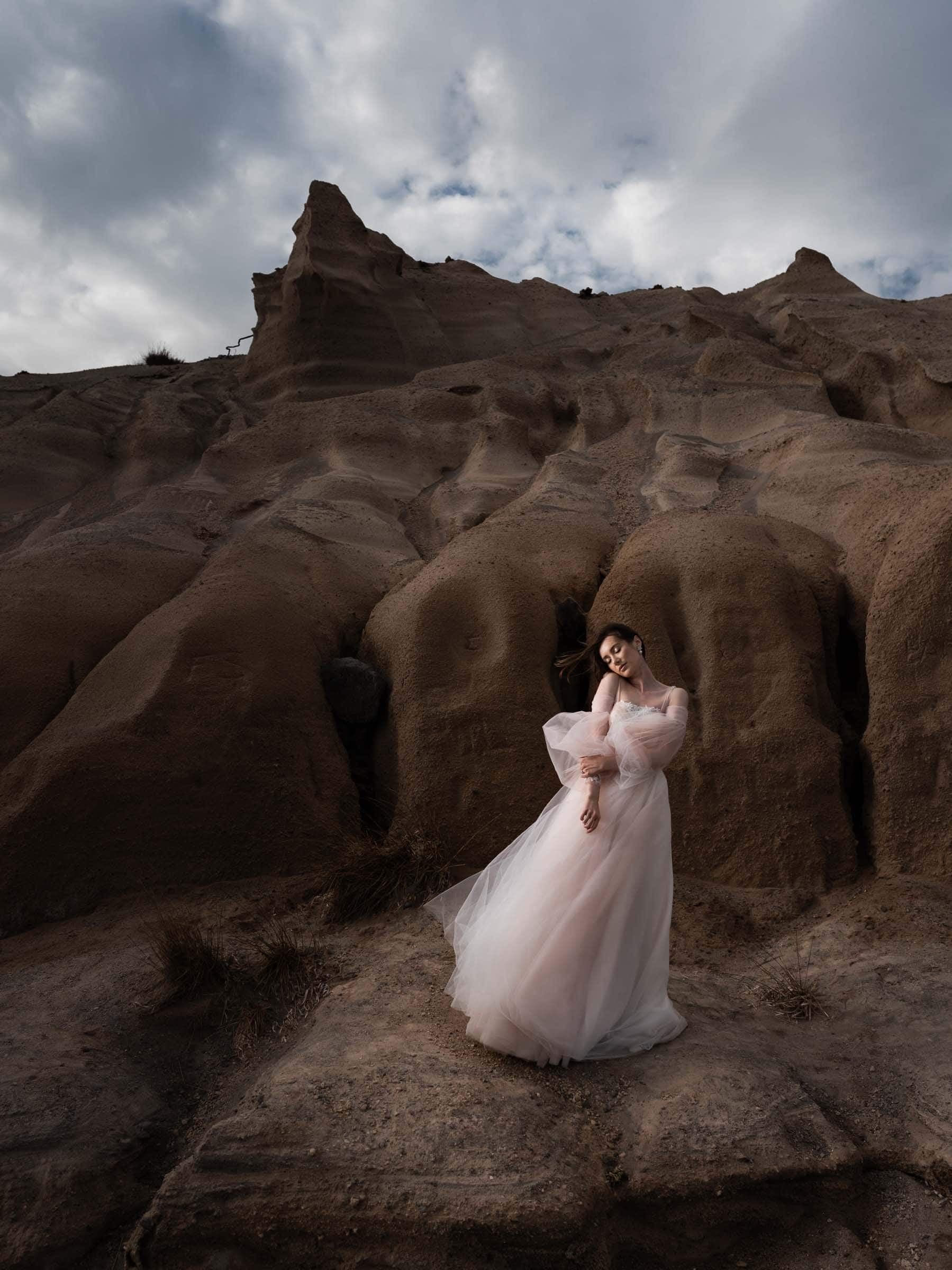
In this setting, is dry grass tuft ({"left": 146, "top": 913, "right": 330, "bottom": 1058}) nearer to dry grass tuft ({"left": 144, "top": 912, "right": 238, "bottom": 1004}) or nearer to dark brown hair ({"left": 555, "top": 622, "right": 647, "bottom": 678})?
dry grass tuft ({"left": 144, "top": 912, "right": 238, "bottom": 1004})

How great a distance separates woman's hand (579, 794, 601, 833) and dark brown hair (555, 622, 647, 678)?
60 cm

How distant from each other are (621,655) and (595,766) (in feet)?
1.65

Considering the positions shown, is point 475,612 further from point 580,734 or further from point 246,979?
point 246,979

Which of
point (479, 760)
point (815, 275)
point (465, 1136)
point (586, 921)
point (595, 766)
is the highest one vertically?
point (815, 275)

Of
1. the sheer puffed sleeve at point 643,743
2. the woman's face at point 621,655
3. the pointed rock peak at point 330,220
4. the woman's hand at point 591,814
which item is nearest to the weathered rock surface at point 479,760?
the woman's hand at point 591,814

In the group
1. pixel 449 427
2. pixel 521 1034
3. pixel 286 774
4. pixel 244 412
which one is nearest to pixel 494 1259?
pixel 521 1034

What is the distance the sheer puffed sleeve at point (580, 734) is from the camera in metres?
3.32

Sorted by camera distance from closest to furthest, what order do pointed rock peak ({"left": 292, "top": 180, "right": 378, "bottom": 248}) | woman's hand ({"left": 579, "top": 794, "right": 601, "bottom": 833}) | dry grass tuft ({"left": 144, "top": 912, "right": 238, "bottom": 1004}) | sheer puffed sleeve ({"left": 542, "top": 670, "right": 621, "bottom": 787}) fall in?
woman's hand ({"left": 579, "top": 794, "right": 601, "bottom": 833}) < sheer puffed sleeve ({"left": 542, "top": 670, "right": 621, "bottom": 787}) < dry grass tuft ({"left": 144, "top": 912, "right": 238, "bottom": 1004}) < pointed rock peak ({"left": 292, "top": 180, "right": 378, "bottom": 248})

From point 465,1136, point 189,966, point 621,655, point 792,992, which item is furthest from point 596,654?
point 189,966

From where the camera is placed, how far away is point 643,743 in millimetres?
3268

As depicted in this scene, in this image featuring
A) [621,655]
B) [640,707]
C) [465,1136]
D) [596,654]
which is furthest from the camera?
[596,654]

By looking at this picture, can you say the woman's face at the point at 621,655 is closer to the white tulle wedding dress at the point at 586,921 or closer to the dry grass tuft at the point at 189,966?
the white tulle wedding dress at the point at 586,921

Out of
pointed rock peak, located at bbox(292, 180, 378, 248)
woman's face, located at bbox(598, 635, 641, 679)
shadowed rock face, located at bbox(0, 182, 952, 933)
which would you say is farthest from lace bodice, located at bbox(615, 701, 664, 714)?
pointed rock peak, located at bbox(292, 180, 378, 248)

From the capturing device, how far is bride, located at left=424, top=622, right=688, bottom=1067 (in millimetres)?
3027
